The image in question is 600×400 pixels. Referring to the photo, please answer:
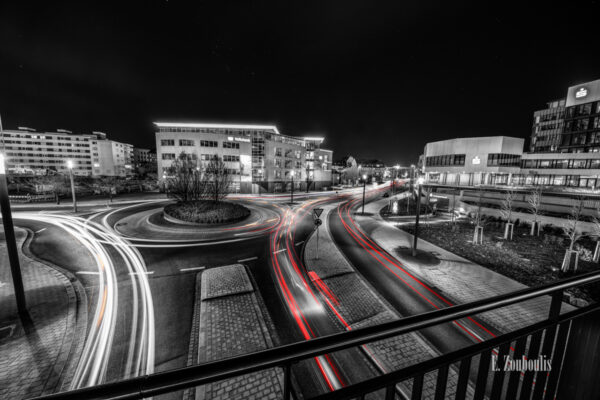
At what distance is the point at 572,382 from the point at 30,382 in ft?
35.1

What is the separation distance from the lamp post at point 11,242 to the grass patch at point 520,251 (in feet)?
70.1

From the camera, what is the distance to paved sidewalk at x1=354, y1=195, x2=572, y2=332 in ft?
28.5

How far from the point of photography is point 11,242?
763 cm

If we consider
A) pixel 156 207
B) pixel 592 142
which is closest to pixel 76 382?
pixel 156 207

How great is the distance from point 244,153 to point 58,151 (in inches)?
3501

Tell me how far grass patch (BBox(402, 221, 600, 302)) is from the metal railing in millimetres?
12415

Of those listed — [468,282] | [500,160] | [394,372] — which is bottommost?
[468,282]

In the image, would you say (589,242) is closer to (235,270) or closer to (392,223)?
(392,223)

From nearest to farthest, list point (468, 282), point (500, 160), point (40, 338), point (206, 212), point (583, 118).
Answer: point (40, 338) → point (468, 282) → point (206, 212) → point (500, 160) → point (583, 118)

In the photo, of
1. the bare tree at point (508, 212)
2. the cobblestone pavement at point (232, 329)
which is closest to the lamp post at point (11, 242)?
the cobblestone pavement at point (232, 329)

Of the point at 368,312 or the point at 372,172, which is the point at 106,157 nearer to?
the point at 368,312

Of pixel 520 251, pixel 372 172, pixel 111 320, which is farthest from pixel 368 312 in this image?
pixel 372 172

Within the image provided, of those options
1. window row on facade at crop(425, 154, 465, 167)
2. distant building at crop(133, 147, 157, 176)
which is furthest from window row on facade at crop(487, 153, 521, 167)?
distant building at crop(133, 147, 157, 176)

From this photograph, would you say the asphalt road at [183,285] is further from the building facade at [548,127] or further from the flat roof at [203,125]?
the building facade at [548,127]
